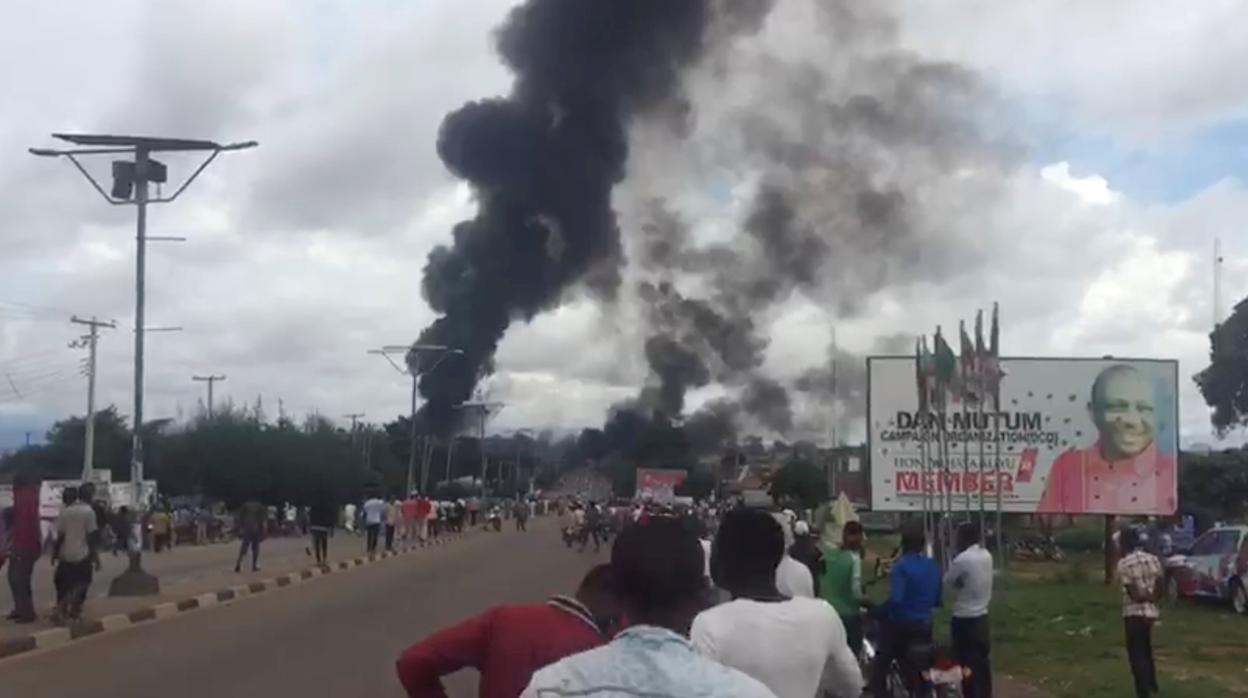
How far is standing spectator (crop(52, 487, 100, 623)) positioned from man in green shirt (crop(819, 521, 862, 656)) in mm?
9051

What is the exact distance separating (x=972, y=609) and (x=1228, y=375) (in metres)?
74.8

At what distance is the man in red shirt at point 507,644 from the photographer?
15.1 feet

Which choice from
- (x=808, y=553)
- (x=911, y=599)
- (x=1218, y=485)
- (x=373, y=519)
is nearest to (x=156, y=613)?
(x=808, y=553)

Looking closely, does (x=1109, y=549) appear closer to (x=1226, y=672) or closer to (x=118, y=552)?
(x=1226, y=672)

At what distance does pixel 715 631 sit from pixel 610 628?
29 cm

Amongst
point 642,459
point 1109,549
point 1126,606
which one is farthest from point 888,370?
point 642,459

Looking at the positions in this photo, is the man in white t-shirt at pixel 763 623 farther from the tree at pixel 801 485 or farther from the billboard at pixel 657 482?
the billboard at pixel 657 482

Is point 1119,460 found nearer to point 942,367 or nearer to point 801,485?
point 942,367

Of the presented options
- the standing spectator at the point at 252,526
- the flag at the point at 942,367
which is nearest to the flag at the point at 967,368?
the flag at the point at 942,367

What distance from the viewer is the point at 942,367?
21.6 m

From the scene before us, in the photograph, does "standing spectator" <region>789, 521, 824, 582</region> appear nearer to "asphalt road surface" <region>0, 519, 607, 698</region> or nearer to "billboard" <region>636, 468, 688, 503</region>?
"asphalt road surface" <region>0, 519, 607, 698</region>

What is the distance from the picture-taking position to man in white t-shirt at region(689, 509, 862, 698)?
4.78m

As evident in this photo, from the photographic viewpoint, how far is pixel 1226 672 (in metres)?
16.2

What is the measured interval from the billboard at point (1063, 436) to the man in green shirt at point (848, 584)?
18.3 metres
